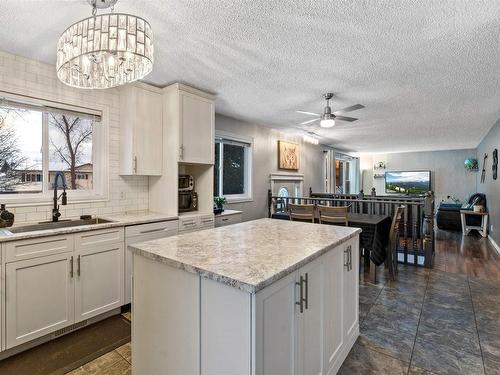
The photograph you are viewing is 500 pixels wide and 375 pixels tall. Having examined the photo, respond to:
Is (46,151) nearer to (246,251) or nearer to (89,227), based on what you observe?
(89,227)

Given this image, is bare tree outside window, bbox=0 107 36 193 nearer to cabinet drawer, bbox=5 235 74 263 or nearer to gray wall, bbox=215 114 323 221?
cabinet drawer, bbox=5 235 74 263

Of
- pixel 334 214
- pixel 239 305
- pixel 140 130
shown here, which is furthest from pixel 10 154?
pixel 334 214

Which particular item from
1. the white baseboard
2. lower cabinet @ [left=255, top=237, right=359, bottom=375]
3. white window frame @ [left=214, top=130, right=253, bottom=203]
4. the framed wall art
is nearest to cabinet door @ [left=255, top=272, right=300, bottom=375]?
lower cabinet @ [left=255, top=237, right=359, bottom=375]

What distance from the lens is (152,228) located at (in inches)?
110

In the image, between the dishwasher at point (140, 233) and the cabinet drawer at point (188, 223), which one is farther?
the cabinet drawer at point (188, 223)

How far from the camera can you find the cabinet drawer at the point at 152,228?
2.63 metres

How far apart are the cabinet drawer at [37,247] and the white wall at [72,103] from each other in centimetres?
58

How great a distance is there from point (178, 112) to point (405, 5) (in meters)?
2.27

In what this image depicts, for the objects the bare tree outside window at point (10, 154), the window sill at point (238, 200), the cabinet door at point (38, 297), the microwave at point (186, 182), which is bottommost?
the cabinet door at point (38, 297)

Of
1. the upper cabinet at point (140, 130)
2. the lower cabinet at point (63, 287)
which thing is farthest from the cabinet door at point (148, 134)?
the lower cabinet at point (63, 287)

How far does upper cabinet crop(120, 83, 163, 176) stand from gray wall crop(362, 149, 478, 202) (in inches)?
367

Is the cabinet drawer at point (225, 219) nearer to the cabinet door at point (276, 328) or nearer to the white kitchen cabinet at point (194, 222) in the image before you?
the white kitchen cabinet at point (194, 222)

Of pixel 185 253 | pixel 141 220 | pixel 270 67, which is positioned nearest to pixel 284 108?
pixel 270 67

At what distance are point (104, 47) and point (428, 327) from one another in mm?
3160
